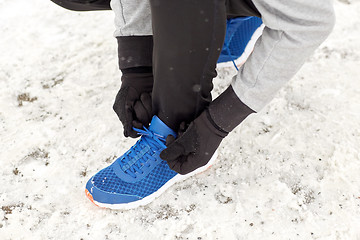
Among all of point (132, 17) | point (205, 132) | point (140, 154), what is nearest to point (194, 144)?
point (205, 132)

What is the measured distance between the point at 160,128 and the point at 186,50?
0.91 feet

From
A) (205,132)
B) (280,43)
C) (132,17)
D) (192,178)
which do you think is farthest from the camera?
(192,178)

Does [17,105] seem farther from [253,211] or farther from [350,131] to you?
[350,131]

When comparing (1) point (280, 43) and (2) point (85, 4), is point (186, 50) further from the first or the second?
(2) point (85, 4)

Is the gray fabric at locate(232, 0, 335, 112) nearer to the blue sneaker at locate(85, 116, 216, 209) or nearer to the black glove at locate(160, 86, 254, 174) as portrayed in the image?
the black glove at locate(160, 86, 254, 174)

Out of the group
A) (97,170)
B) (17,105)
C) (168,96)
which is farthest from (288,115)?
(17,105)

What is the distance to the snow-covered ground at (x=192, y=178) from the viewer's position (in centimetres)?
109

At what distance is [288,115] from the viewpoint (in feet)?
4.64

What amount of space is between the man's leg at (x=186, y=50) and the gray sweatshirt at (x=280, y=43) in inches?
3.6

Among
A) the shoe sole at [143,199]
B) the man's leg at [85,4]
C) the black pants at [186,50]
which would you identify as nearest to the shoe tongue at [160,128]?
the black pants at [186,50]

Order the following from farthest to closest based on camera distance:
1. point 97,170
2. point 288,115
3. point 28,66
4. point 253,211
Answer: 1. point 28,66
2. point 288,115
3. point 97,170
4. point 253,211

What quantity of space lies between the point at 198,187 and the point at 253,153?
0.80ft

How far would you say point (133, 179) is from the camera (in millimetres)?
1146

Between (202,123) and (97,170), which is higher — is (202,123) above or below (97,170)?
above
